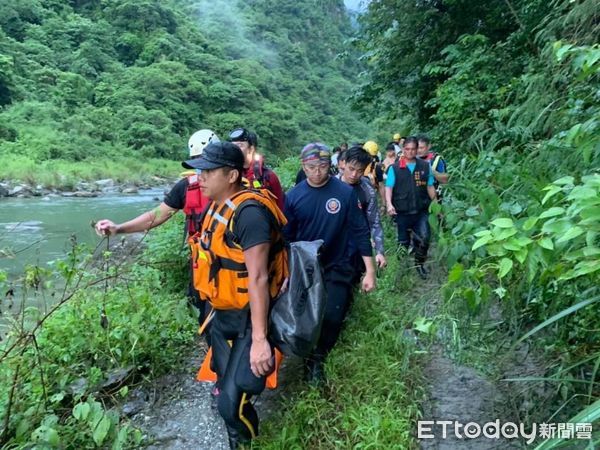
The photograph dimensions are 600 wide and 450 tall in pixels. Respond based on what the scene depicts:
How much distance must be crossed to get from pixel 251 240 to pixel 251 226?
7cm

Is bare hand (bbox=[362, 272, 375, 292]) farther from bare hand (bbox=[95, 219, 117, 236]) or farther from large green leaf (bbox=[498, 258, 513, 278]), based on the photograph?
large green leaf (bbox=[498, 258, 513, 278])

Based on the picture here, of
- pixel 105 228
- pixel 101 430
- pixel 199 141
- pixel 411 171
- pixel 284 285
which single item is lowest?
pixel 101 430

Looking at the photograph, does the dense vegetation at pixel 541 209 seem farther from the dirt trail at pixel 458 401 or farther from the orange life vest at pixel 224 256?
the orange life vest at pixel 224 256

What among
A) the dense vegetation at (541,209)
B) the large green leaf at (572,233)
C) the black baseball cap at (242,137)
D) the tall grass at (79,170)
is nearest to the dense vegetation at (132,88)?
the tall grass at (79,170)

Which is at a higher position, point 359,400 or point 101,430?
point 101,430

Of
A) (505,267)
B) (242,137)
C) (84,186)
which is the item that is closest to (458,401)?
(505,267)

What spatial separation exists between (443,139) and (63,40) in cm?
4444

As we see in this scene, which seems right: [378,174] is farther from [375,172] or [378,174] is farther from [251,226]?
[251,226]

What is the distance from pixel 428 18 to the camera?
9.93 m

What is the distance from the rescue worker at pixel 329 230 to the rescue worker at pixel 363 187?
27.1 inches

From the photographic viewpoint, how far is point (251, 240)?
227 cm

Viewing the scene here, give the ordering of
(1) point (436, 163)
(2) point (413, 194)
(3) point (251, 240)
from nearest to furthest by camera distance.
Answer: (3) point (251, 240), (2) point (413, 194), (1) point (436, 163)

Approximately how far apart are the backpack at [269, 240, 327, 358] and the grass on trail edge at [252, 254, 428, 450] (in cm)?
51

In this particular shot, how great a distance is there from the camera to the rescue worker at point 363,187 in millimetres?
3979
